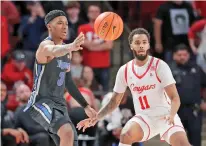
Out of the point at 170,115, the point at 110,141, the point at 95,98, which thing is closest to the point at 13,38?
the point at 95,98

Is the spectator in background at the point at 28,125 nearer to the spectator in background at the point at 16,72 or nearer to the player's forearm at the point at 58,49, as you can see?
the spectator in background at the point at 16,72

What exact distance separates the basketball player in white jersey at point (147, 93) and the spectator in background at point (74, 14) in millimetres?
4246

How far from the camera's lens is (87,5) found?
44.5ft

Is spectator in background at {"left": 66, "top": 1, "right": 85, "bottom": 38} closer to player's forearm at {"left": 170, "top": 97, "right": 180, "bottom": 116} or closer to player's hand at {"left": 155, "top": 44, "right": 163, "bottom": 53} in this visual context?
player's hand at {"left": 155, "top": 44, "right": 163, "bottom": 53}

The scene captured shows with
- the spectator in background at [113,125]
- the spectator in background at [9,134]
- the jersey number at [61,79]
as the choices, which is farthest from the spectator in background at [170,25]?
the jersey number at [61,79]

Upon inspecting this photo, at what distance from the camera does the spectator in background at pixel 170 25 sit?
41.7ft

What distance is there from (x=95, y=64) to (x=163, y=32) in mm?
1574

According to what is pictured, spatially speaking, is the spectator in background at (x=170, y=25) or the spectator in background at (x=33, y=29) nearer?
the spectator in background at (x=33, y=29)

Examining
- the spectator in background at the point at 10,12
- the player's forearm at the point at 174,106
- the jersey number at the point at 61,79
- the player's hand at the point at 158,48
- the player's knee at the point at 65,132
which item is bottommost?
the player's knee at the point at 65,132

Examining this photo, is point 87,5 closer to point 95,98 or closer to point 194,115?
point 95,98

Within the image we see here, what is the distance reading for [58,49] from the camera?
7645 mm

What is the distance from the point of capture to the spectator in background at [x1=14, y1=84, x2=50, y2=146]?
10586 millimetres

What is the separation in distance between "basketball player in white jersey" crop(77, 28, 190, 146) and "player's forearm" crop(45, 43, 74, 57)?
45.0 inches

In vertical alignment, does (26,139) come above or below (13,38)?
below
